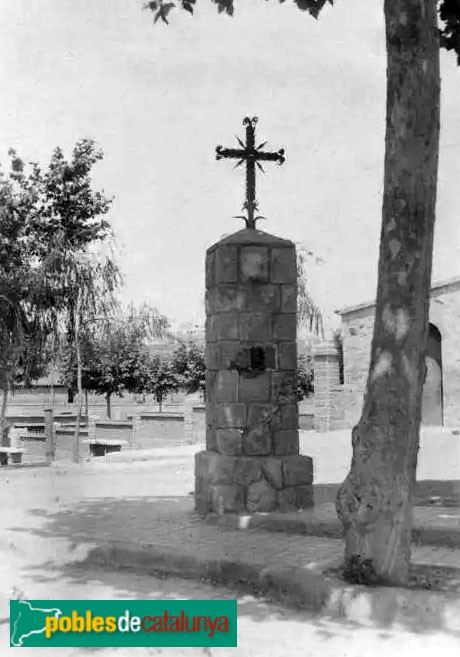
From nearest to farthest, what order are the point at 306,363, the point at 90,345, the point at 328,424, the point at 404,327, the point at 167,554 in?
1. the point at 404,327
2. the point at 167,554
3. the point at 90,345
4. the point at 328,424
5. the point at 306,363

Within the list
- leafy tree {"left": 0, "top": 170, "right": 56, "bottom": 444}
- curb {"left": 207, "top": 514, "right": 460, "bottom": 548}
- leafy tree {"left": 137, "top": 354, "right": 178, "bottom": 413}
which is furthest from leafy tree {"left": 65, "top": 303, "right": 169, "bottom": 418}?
curb {"left": 207, "top": 514, "right": 460, "bottom": 548}

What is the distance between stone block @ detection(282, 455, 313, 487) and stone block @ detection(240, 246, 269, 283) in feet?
6.23

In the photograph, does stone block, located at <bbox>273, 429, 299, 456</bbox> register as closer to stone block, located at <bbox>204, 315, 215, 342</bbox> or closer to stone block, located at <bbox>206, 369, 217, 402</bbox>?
stone block, located at <bbox>206, 369, 217, 402</bbox>

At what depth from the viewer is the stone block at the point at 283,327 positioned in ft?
28.9

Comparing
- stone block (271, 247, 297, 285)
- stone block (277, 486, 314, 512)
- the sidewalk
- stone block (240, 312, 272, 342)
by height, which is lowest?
the sidewalk

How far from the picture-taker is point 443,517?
765cm

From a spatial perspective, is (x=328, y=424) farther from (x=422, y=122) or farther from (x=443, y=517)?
(x=422, y=122)

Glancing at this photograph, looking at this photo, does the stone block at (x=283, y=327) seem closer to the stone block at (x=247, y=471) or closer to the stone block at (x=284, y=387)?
the stone block at (x=284, y=387)

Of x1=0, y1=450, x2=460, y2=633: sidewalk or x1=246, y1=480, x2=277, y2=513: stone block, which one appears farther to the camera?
x1=246, y1=480, x2=277, y2=513: stone block

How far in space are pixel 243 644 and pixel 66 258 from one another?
46.5ft

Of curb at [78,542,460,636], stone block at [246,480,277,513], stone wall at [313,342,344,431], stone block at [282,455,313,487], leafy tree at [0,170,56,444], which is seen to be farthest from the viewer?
stone wall at [313,342,344,431]

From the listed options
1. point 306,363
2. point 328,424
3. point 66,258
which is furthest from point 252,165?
point 306,363

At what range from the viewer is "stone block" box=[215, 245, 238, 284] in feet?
28.5

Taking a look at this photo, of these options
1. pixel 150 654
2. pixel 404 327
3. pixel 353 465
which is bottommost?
pixel 150 654
